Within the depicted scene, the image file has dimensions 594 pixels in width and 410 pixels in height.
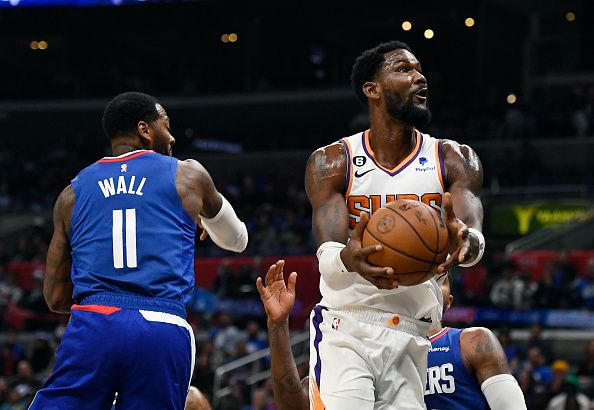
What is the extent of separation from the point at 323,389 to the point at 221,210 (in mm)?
1043

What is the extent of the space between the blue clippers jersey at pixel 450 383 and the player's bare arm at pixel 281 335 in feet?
2.68

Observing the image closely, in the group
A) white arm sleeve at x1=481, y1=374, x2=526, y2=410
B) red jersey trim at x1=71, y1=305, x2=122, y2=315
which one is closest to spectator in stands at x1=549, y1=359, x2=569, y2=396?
white arm sleeve at x1=481, y1=374, x2=526, y2=410

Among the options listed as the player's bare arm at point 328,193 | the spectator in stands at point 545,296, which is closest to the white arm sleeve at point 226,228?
the player's bare arm at point 328,193

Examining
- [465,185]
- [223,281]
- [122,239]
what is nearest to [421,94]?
[465,185]

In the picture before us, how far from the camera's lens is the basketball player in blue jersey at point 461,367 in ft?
21.2

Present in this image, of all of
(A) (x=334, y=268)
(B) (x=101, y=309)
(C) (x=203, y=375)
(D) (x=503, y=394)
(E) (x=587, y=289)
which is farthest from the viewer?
(E) (x=587, y=289)

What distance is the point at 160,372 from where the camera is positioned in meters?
5.06

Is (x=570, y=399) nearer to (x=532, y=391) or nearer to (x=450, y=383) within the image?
(x=532, y=391)

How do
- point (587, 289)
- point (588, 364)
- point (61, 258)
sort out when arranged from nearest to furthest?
1. point (61, 258)
2. point (588, 364)
3. point (587, 289)

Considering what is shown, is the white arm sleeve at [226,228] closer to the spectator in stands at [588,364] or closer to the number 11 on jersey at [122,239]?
the number 11 on jersey at [122,239]

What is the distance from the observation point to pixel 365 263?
197 inches

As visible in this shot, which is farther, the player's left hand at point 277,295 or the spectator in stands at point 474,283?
the spectator in stands at point 474,283

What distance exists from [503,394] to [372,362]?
1159mm

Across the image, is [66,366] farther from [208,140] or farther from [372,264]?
[208,140]
